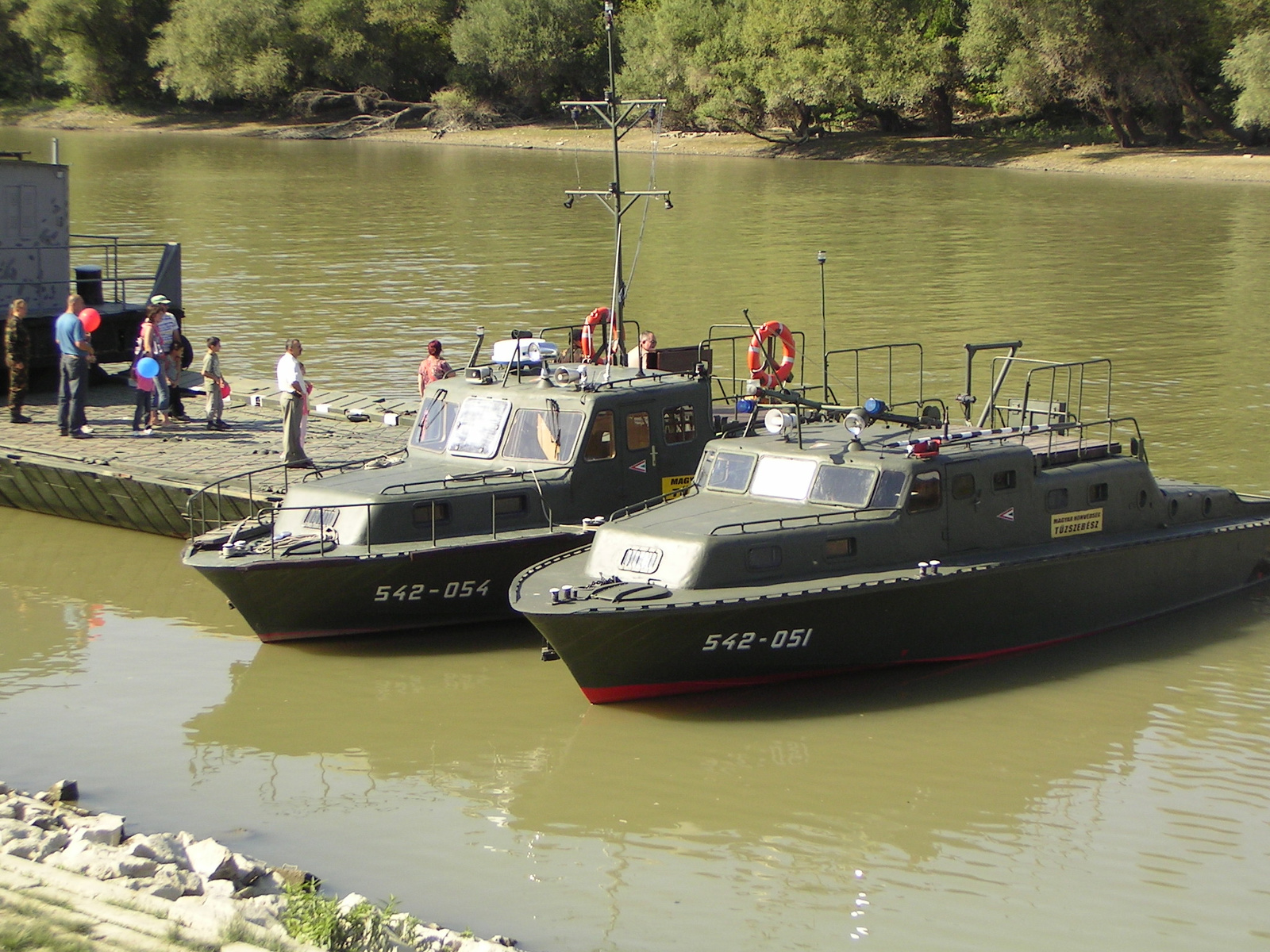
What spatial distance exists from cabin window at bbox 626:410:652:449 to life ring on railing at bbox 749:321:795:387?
2344 mm

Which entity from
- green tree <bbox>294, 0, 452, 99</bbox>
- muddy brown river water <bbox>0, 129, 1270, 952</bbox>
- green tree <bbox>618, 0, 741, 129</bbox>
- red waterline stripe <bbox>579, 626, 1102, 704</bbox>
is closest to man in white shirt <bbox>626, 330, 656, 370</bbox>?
muddy brown river water <bbox>0, 129, 1270, 952</bbox>

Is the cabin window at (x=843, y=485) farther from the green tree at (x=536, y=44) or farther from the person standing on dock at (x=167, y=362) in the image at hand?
the green tree at (x=536, y=44)

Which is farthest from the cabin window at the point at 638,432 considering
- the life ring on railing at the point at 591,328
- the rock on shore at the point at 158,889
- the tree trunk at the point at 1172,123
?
the tree trunk at the point at 1172,123

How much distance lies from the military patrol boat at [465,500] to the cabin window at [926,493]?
9.27 feet

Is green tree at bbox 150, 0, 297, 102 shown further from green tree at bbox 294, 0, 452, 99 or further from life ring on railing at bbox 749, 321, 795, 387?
life ring on railing at bbox 749, 321, 795, 387

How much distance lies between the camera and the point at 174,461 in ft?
56.0

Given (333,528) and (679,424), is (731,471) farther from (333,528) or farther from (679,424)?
(333,528)

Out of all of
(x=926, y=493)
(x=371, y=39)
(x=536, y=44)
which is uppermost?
(x=371, y=39)

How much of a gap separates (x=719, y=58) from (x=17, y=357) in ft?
176

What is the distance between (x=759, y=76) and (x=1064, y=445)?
53.6 meters

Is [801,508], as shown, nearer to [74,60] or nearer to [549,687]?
[549,687]

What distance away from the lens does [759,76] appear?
65.2 meters

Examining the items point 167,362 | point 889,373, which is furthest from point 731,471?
A: point 167,362

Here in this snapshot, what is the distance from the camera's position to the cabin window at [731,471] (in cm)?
1327
